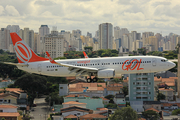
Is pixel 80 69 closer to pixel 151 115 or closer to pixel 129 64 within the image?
pixel 129 64

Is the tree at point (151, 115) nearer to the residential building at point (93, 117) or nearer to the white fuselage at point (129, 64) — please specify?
the residential building at point (93, 117)

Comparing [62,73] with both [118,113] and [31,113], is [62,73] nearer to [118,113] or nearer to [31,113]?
[118,113]

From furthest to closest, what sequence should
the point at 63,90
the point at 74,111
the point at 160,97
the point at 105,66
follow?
the point at 63,90, the point at 160,97, the point at 74,111, the point at 105,66

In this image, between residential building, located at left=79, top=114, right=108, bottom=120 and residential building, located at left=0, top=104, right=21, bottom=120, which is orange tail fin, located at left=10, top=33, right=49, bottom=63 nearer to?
residential building, located at left=0, top=104, right=21, bottom=120

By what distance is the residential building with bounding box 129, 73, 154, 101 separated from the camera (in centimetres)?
11875

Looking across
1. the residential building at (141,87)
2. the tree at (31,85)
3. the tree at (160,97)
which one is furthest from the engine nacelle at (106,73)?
the tree at (31,85)

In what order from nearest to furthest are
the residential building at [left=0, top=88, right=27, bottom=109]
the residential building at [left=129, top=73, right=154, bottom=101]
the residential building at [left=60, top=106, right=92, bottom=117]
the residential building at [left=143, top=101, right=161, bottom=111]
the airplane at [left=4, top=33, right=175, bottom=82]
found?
the airplane at [left=4, top=33, right=175, bottom=82] < the residential building at [left=60, top=106, right=92, bottom=117] < the residential building at [left=143, top=101, right=161, bottom=111] < the residential building at [left=129, top=73, right=154, bottom=101] < the residential building at [left=0, top=88, right=27, bottom=109]

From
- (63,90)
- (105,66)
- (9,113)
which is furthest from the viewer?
(63,90)

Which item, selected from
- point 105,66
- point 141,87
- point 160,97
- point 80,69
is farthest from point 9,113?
point 160,97

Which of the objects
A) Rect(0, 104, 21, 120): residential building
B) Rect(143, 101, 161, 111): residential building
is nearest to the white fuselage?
Rect(0, 104, 21, 120): residential building

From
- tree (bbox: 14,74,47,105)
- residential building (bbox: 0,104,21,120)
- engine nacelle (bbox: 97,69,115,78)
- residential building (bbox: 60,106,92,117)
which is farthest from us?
tree (bbox: 14,74,47,105)

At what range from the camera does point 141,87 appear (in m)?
120

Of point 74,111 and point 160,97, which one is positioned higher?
point 160,97

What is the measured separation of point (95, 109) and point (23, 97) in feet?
118
